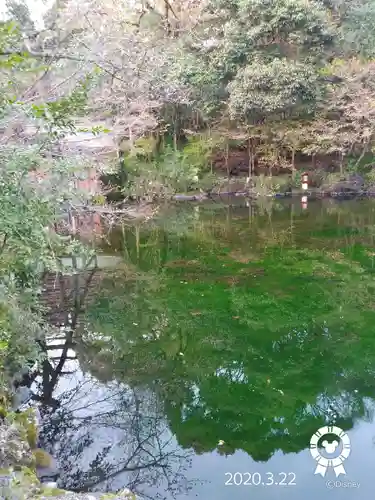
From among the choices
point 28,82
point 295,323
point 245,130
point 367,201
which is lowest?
point 367,201

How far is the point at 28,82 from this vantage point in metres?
3.54

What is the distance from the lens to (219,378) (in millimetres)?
5613

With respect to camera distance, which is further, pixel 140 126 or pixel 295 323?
pixel 140 126

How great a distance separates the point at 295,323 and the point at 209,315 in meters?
1.34

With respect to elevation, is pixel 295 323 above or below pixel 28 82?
below

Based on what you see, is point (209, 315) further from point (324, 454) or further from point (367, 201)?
point (367, 201)

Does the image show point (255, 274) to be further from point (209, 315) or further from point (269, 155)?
point (269, 155)

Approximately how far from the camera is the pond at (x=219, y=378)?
411 centimetres

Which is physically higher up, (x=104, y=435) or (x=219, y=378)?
(x=104, y=435)

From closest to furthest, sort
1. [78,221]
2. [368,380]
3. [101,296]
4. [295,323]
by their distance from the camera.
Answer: [368,380] → [295,323] → [101,296] → [78,221]

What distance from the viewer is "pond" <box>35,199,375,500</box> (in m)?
4.11

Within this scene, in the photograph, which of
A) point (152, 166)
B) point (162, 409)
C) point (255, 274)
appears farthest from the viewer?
point (152, 166)

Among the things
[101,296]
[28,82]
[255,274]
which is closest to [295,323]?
[255,274]

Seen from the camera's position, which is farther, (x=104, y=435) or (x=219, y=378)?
(x=219, y=378)
